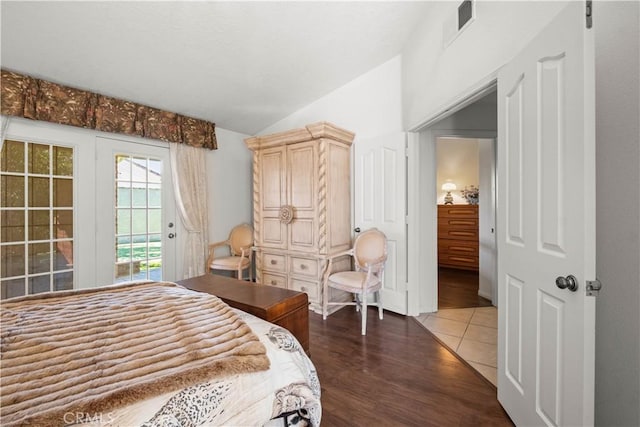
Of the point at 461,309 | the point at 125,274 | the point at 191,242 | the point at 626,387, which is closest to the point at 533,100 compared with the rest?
the point at 626,387

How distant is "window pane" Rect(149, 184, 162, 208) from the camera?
3203mm

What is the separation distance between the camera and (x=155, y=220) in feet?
10.6

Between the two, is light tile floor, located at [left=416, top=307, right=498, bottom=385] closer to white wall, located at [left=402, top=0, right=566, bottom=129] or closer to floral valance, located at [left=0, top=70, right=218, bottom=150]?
white wall, located at [left=402, top=0, right=566, bottom=129]

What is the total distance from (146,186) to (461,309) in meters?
4.00

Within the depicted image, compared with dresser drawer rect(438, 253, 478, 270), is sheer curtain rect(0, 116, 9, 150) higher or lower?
higher

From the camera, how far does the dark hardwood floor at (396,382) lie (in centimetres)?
150

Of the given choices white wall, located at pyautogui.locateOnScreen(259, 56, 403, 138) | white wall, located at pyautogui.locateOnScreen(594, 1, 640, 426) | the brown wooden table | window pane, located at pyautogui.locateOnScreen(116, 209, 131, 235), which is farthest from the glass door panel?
white wall, located at pyautogui.locateOnScreen(594, 1, 640, 426)

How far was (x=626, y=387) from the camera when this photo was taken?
3.51ft

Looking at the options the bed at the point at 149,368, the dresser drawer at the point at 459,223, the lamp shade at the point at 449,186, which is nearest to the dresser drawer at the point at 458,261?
the dresser drawer at the point at 459,223

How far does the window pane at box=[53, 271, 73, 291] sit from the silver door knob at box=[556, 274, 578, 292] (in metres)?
3.75

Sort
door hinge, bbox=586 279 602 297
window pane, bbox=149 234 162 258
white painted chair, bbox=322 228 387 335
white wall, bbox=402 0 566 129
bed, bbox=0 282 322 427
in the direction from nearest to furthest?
bed, bbox=0 282 322 427 < door hinge, bbox=586 279 602 297 < white wall, bbox=402 0 566 129 < white painted chair, bbox=322 228 387 335 < window pane, bbox=149 234 162 258

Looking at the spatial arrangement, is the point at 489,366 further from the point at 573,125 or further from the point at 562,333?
the point at 573,125

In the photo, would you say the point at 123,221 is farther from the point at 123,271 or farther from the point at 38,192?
the point at 38,192

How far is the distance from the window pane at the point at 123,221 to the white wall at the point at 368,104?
253 cm
